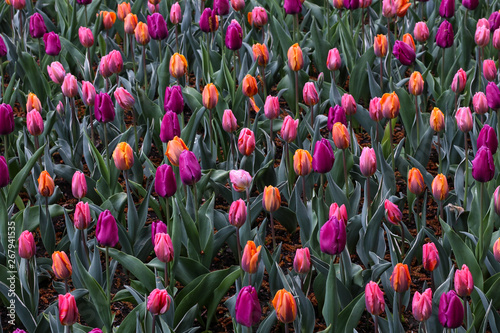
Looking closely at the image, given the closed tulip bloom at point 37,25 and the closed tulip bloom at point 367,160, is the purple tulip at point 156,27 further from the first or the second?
the closed tulip bloom at point 367,160

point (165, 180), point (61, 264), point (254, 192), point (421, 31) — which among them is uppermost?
point (165, 180)

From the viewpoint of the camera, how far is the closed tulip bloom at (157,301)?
1.88 m

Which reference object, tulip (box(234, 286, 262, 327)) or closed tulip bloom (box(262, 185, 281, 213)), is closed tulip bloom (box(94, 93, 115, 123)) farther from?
tulip (box(234, 286, 262, 327))

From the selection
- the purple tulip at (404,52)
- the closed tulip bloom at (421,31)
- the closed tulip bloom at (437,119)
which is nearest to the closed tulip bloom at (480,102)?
the closed tulip bloom at (437,119)

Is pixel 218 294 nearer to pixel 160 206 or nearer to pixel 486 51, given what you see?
pixel 160 206

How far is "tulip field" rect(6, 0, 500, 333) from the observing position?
2.13 meters

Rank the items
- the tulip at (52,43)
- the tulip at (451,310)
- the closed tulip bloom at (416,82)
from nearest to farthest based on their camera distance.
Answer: the tulip at (451,310) → the closed tulip bloom at (416,82) → the tulip at (52,43)

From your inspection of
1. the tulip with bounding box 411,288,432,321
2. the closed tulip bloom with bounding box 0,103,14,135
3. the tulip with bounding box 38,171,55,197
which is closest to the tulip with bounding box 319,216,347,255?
the tulip with bounding box 411,288,432,321

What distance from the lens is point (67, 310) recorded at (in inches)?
73.9

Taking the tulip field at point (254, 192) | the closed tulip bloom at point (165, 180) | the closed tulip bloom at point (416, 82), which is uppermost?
the closed tulip bloom at point (165, 180)

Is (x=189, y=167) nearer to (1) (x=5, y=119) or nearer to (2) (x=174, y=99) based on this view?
(2) (x=174, y=99)

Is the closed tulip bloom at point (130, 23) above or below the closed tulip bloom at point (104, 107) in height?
below

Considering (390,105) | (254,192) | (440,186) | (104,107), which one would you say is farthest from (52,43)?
(440,186)

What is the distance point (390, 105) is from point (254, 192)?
2.33ft
